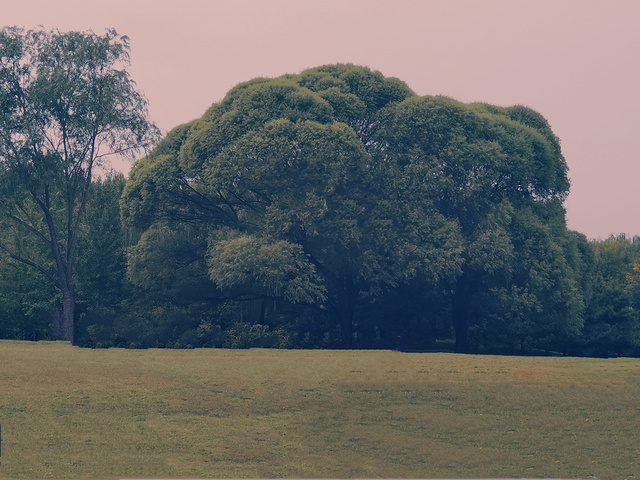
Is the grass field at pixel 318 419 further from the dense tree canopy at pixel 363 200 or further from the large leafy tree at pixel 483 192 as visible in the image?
the large leafy tree at pixel 483 192

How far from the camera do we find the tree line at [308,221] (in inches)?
1619

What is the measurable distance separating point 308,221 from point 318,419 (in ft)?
62.2

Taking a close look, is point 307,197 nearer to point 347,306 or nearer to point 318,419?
point 347,306

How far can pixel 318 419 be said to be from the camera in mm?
22219

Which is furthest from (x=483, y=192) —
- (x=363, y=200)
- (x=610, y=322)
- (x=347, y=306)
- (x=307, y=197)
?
(x=610, y=322)

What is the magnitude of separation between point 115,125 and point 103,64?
12.0 ft

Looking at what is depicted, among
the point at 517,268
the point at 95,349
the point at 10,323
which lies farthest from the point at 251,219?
the point at 10,323

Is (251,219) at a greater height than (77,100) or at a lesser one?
lesser

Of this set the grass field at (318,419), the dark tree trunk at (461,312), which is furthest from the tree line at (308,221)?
the grass field at (318,419)

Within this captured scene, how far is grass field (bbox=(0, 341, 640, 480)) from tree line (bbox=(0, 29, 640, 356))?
1148 centimetres

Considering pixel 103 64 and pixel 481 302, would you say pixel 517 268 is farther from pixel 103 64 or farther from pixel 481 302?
pixel 103 64

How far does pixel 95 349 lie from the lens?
38188 mm

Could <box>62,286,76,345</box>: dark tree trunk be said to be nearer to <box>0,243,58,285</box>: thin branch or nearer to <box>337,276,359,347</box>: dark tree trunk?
<box>0,243,58,285</box>: thin branch

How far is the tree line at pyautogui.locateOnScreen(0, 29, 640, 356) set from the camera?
41.1m
